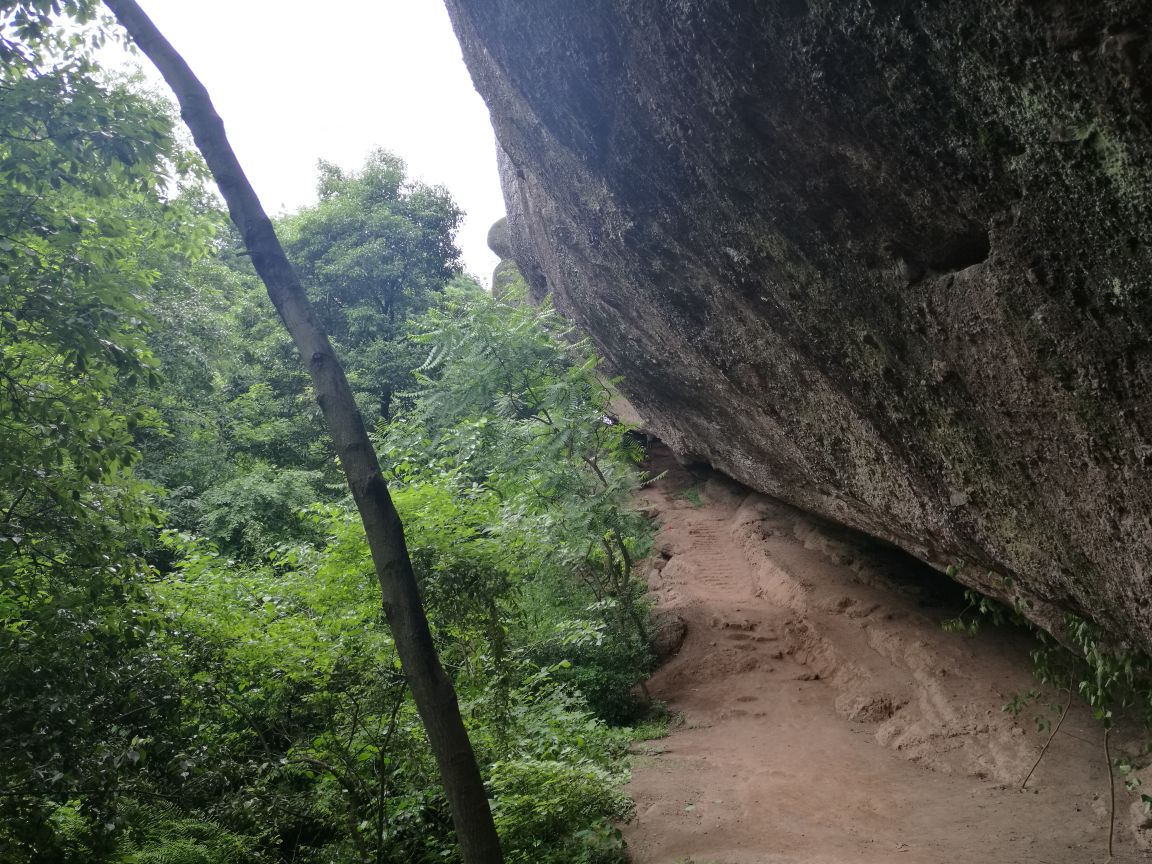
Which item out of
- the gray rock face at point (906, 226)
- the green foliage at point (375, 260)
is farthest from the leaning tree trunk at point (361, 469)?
the green foliage at point (375, 260)

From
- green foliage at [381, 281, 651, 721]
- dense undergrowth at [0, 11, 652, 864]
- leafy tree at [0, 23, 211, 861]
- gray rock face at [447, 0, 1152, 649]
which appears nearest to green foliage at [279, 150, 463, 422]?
green foliage at [381, 281, 651, 721]

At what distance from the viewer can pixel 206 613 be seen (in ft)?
28.8

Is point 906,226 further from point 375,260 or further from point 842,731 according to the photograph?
point 375,260

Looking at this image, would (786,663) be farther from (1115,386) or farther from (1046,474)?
(1115,386)

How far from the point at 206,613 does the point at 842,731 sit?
7.83 m

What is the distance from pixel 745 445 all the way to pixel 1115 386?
6156mm

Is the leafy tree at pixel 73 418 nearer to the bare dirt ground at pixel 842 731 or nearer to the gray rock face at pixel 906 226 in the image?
the gray rock face at pixel 906 226

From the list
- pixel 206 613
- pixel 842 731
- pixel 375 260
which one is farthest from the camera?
pixel 375 260

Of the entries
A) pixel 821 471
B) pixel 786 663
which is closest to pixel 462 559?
pixel 821 471

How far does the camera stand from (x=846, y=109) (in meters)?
4.61


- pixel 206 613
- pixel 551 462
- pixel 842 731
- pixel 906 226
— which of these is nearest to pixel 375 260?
pixel 551 462

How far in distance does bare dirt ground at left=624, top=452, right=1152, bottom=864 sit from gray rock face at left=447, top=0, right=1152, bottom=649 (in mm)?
2368

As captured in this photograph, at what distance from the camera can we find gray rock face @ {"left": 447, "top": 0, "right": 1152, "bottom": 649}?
144 inches

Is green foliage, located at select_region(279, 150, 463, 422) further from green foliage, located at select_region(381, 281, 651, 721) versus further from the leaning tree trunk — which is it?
the leaning tree trunk
